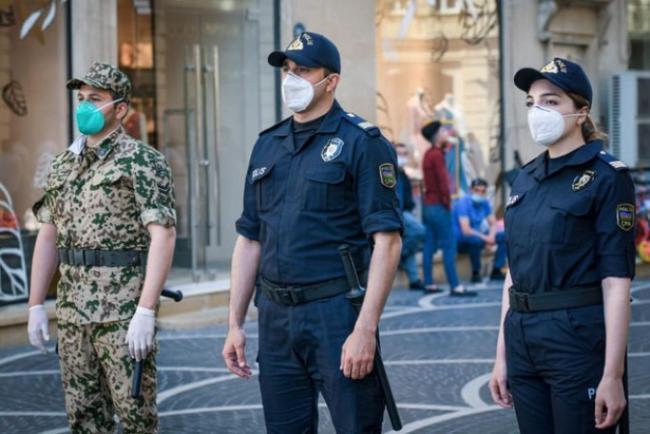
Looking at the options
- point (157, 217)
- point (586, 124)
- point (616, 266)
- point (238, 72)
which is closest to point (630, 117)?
point (238, 72)

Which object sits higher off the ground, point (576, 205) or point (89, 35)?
point (89, 35)

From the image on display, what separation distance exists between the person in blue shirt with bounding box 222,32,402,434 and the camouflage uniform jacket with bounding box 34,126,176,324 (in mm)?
672

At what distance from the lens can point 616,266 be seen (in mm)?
4387

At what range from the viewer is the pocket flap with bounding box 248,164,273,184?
4898 mm

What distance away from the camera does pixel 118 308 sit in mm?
5441

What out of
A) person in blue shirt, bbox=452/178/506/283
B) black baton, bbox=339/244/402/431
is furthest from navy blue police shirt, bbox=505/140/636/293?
person in blue shirt, bbox=452/178/506/283

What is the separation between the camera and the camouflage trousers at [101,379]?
5.38m

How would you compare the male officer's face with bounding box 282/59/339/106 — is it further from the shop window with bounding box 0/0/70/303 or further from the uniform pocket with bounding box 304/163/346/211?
the shop window with bounding box 0/0/70/303

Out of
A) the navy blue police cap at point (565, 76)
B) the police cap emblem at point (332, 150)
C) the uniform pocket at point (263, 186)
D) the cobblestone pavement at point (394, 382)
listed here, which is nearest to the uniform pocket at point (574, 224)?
the navy blue police cap at point (565, 76)

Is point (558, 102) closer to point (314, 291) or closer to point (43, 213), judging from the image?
point (314, 291)

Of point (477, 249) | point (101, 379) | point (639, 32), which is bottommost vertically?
point (477, 249)

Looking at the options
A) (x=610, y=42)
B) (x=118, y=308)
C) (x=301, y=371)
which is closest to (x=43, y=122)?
(x=118, y=308)

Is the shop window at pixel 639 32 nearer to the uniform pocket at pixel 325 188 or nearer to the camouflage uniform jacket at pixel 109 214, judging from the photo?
the camouflage uniform jacket at pixel 109 214

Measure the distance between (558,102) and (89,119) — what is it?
2035 mm
